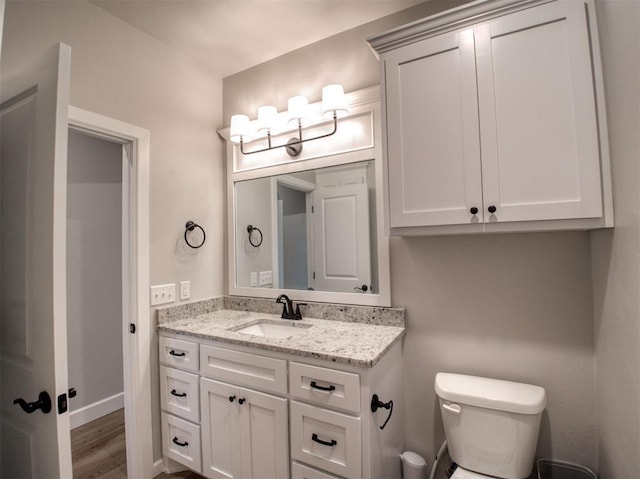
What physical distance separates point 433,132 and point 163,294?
5.80 ft

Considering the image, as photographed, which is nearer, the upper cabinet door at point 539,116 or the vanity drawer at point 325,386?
the upper cabinet door at point 539,116

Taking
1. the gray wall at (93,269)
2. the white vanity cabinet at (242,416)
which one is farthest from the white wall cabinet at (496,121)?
the gray wall at (93,269)

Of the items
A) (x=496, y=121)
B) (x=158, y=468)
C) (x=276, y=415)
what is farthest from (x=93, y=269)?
(x=496, y=121)

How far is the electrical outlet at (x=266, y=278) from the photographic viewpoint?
7.20 ft

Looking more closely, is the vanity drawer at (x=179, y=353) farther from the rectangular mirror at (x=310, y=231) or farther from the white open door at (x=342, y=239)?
the white open door at (x=342, y=239)

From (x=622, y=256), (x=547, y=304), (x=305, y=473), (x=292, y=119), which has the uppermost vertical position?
(x=292, y=119)

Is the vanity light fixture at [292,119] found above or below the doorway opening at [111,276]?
above

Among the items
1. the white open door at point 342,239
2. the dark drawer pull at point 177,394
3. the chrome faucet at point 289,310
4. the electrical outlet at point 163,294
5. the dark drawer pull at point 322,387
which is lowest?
the dark drawer pull at point 177,394

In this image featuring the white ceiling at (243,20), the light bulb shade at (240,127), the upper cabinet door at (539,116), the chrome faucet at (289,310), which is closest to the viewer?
the upper cabinet door at (539,116)

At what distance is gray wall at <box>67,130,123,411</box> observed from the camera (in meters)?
2.47

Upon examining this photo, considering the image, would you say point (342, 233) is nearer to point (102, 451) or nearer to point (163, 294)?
point (163, 294)

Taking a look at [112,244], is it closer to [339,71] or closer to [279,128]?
[279,128]

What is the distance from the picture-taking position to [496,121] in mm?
1245

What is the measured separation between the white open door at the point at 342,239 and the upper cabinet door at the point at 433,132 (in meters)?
0.42
